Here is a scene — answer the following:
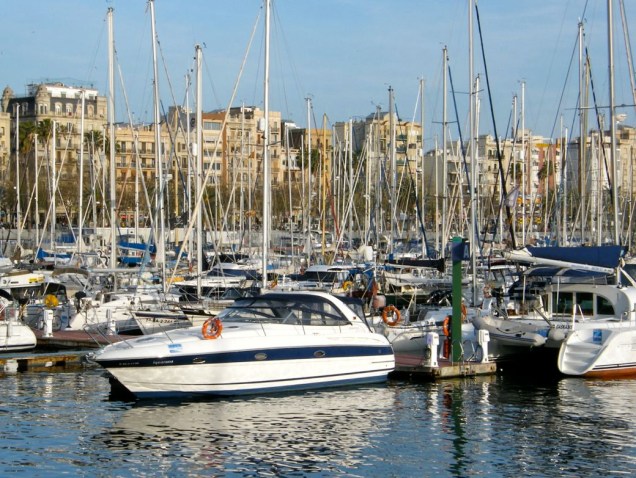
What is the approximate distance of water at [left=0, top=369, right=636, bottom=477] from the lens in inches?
744

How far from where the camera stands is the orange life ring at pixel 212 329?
79.8 ft

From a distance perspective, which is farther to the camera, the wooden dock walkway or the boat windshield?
the wooden dock walkway

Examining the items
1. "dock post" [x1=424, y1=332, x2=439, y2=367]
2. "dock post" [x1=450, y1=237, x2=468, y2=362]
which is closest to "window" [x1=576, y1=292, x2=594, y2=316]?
"dock post" [x1=450, y1=237, x2=468, y2=362]

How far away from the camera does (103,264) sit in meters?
53.4

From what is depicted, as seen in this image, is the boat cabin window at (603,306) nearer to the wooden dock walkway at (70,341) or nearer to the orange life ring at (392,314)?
the orange life ring at (392,314)

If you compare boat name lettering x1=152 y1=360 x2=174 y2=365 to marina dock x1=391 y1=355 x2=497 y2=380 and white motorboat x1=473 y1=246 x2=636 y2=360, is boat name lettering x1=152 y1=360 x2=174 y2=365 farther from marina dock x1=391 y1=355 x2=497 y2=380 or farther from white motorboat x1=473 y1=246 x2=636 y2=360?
white motorboat x1=473 y1=246 x2=636 y2=360

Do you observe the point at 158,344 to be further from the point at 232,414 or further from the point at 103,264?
the point at 103,264

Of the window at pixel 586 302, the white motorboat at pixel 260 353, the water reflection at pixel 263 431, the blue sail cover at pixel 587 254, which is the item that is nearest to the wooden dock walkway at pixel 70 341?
the white motorboat at pixel 260 353

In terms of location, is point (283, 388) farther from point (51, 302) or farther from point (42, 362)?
point (51, 302)

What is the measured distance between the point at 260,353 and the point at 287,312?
1738mm

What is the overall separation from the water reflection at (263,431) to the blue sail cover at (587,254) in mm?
8357

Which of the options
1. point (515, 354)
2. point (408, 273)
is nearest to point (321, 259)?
point (408, 273)

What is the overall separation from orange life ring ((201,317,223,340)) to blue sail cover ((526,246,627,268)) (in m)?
11.0

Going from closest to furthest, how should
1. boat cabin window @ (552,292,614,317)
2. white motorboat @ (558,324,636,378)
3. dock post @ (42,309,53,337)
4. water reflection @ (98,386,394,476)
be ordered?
water reflection @ (98,386,394,476), white motorboat @ (558,324,636,378), boat cabin window @ (552,292,614,317), dock post @ (42,309,53,337)
